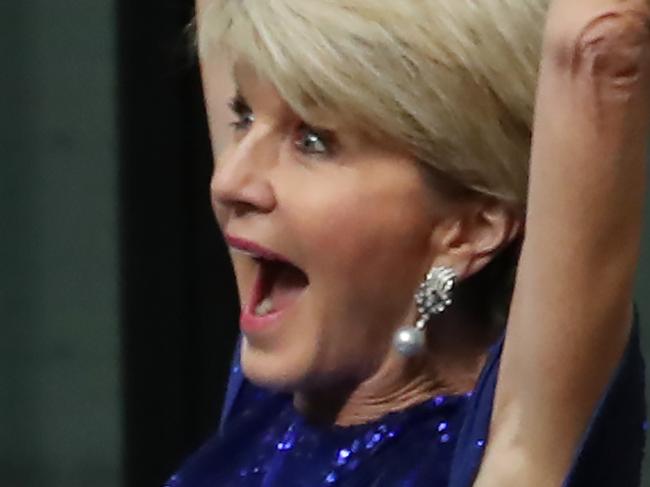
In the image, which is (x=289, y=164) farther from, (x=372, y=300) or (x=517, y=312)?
(x=517, y=312)

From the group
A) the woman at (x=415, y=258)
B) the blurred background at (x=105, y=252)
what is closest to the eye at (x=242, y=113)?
the woman at (x=415, y=258)

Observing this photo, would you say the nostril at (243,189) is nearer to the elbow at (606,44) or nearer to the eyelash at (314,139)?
the eyelash at (314,139)

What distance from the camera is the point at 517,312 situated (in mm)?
910

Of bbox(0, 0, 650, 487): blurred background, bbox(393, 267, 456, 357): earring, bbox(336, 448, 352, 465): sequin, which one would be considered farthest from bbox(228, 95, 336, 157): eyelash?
bbox(0, 0, 650, 487): blurred background

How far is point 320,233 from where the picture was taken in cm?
103

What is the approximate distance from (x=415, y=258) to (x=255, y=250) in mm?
108

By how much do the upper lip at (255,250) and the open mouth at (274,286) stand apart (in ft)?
0.04

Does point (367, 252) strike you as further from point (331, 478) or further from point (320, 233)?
point (331, 478)

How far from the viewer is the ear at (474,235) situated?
106cm

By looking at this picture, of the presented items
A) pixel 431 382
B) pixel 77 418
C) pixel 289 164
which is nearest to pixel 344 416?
pixel 431 382

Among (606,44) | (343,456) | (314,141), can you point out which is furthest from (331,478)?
(606,44)

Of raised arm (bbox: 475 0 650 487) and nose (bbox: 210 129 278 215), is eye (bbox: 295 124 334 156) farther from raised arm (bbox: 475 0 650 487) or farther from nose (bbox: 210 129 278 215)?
raised arm (bbox: 475 0 650 487)

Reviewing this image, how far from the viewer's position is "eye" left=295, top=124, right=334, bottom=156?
1.05m

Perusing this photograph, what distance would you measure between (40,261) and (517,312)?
1.22 meters
